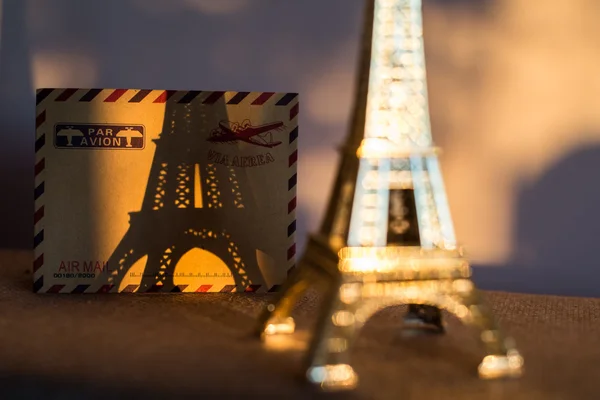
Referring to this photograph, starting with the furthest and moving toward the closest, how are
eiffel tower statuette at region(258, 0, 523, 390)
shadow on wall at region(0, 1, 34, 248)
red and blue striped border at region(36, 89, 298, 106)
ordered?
1. shadow on wall at region(0, 1, 34, 248)
2. red and blue striped border at region(36, 89, 298, 106)
3. eiffel tower statuette at region(258, 0, 523, 390)

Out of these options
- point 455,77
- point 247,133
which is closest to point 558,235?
point 455,77

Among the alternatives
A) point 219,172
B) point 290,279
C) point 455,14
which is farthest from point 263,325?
point 455,14

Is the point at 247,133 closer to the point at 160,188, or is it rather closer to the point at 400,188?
the point at 160,188

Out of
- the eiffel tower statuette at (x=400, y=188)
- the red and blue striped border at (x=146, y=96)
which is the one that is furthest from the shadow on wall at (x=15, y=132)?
the eiffel tower statuette at (x=400, y=188)

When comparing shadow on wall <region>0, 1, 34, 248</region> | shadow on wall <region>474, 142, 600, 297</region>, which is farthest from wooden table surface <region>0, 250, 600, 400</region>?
shadow on wall <region>0, 1, 34, 248</region>

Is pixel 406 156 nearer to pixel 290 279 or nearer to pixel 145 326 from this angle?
pixel 290 279

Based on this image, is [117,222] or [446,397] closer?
[446,397]

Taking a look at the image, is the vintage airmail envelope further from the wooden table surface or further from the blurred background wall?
the blurred background wall
